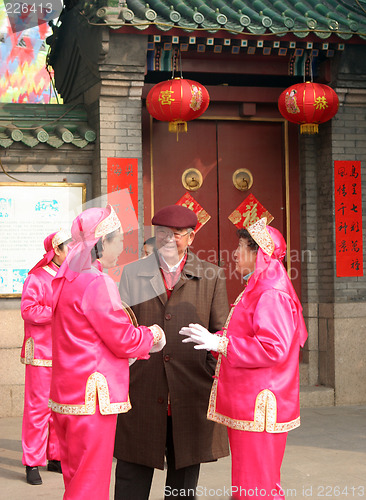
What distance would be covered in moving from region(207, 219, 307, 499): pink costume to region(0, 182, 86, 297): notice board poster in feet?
14.2

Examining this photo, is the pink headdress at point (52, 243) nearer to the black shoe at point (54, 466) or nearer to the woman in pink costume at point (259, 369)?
the black shoe at point (54, 466)

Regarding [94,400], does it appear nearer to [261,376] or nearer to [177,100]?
[261,376]

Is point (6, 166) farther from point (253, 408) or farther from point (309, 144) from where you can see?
point (253, 408)

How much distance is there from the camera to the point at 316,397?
7.92 meters

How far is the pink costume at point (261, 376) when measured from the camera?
10.9 feet

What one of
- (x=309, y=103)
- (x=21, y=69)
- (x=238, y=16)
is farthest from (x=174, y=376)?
(x=21, y=69)

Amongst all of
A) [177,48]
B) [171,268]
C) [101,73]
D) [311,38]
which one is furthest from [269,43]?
[171,268]

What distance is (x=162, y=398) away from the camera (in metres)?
3.73

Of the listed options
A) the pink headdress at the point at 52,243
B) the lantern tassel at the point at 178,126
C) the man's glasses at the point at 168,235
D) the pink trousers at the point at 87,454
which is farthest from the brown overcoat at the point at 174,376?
the lantern tassel at the point at 178,126

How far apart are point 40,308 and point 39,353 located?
1.22ft

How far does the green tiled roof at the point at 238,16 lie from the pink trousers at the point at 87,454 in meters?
4.77

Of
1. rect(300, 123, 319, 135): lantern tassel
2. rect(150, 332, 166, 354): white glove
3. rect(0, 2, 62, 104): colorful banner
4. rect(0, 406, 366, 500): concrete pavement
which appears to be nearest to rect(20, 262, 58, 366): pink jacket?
rect(0, 406, 366, 500): concrete pavement

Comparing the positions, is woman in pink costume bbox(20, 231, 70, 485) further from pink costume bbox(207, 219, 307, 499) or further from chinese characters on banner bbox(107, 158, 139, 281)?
pink costume bbox(207, 219, 307, 499)

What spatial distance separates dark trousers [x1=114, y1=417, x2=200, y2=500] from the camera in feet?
12.1
